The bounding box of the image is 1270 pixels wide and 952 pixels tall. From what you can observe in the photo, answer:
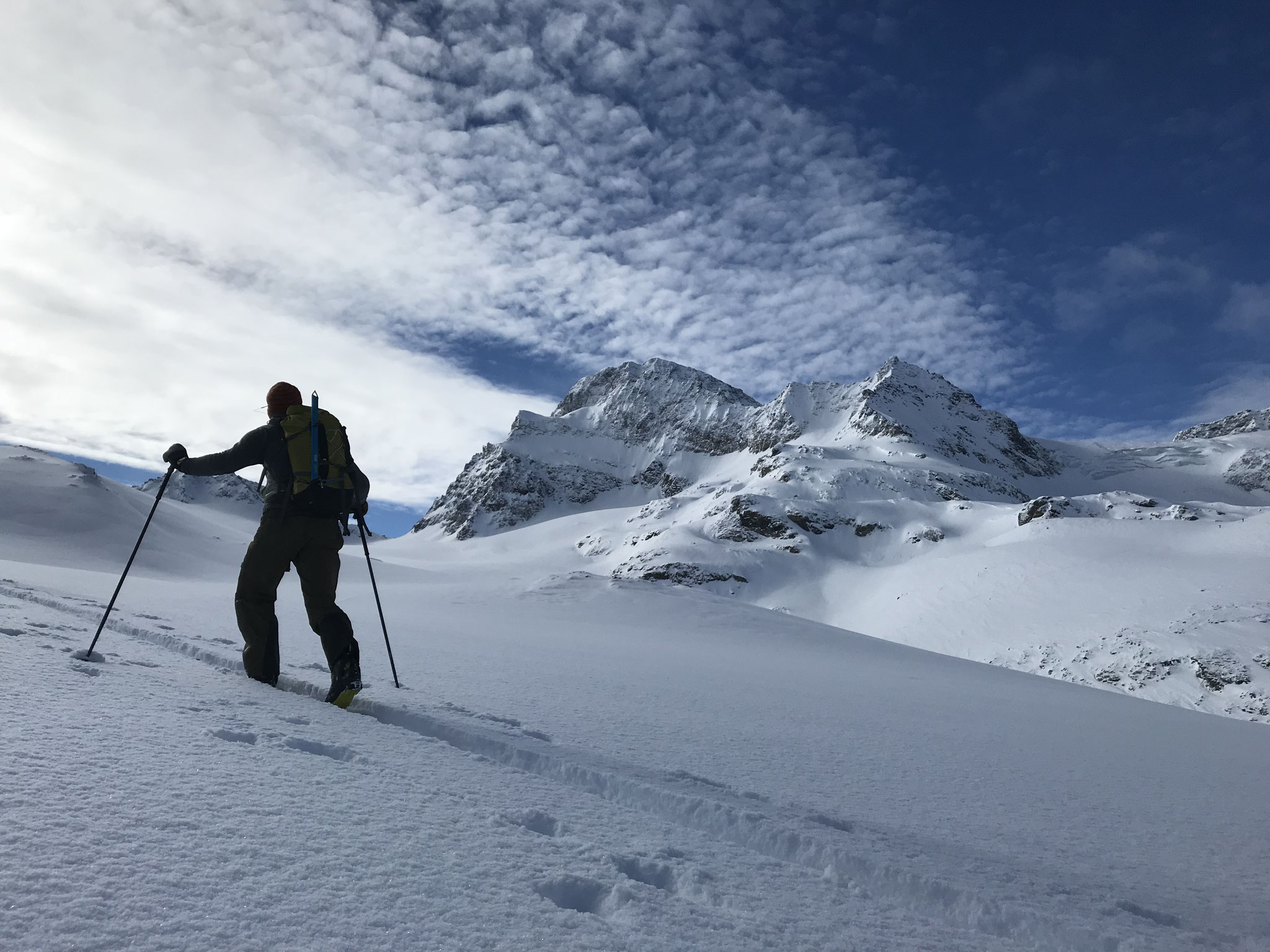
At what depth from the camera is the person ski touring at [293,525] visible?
4582mm

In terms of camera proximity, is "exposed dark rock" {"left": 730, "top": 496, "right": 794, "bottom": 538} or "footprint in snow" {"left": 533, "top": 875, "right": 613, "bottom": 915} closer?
"footprint in snow" {"left": 533, "top": 875, "right": 613, "bottom": 915}

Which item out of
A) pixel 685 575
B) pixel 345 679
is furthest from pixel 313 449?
pixel 685 575

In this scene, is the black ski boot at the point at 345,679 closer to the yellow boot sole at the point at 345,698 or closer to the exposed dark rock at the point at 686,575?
the yellow boot sole at the point at 345,698

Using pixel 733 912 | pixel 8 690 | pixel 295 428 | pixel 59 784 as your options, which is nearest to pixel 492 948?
pixel 733 912

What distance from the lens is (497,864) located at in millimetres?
1973

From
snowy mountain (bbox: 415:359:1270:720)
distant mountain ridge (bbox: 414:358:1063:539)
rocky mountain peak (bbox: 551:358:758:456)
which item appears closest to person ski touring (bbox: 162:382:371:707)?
snowy mountain (bbox: 415:359:1270:720)

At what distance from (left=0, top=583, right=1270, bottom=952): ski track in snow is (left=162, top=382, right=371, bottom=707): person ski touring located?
52.7 inches

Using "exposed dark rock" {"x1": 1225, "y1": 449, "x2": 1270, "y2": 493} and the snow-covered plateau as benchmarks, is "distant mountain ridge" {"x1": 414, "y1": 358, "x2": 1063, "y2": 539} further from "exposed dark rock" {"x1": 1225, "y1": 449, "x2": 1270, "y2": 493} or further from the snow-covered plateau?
the snow-covered plateau

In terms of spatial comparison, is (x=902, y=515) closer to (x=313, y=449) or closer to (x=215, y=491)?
(x=313, y=449)

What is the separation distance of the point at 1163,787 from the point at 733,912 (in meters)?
3.64

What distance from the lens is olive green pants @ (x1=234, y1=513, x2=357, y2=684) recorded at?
4.56 m

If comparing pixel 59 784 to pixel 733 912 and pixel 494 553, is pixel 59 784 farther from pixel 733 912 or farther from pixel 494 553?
pixel 494 553

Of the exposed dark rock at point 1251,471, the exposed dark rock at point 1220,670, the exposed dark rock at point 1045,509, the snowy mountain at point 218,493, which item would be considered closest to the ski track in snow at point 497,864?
the exposed dark rock at point 1220,670

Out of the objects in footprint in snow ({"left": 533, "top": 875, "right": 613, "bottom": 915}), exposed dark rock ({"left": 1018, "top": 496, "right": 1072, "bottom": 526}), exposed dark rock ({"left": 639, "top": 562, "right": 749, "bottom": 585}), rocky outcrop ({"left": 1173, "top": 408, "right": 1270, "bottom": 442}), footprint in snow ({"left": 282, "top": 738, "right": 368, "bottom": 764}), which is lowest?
footprint in snow ({"left": 282, "top": 738, "right": 368, "bottom": 764})
